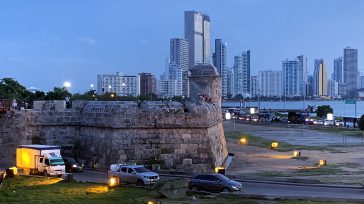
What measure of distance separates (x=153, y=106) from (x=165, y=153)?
3.18 metres

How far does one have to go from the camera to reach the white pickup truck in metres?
28.0

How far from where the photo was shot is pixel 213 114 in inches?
1518

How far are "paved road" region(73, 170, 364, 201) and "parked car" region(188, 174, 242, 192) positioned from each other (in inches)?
26.7

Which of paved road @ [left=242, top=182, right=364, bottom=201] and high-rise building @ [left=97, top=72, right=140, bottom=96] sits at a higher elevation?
high-rise building @ [left=97, top=72, right=140, bottom=96]

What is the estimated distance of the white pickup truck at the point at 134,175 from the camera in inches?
1101

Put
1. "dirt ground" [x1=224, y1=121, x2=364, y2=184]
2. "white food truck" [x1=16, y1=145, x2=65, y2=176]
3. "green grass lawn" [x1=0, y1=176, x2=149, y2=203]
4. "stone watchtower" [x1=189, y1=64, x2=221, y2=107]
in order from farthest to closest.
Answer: "stone watchtower" [x1=189, y1=64, x2=221, y2=107] < "dirt ground" [x1=224, y1=121, x2=364, y2=184] < "white food truck" [x1=16, y1=145, x2=65, y2=176] < "green grass lawn" [x1=0, y1=176, x2=149, y2=203]

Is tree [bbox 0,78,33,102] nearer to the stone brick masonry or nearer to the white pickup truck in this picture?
the stone brick masonry

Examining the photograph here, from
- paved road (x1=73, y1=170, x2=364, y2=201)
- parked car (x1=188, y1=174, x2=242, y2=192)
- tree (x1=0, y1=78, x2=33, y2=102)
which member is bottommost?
paved road (x1=73, y1=170, x2=364, y2=201)

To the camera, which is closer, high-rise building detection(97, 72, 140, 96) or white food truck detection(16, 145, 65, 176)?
white food truck detection(16, 145, 65, 176)

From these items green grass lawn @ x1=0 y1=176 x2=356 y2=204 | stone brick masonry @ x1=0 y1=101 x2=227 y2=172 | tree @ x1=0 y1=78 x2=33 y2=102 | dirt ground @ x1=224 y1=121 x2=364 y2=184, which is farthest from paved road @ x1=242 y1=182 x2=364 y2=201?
tree @ x1=0 y1=78 x2=33 y2=102

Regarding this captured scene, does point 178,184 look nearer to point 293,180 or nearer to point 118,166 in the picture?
point 118,166

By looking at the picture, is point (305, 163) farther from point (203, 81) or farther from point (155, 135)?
point (155, 135)

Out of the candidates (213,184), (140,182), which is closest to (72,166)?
(140,182)

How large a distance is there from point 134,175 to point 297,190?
8.48 metres
